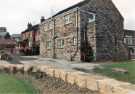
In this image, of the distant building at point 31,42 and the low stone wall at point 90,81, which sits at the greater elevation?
the distant building at point 31,42

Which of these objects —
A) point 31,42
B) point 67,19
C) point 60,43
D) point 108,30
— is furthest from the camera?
point 31,42

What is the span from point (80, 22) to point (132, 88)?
79.7ft

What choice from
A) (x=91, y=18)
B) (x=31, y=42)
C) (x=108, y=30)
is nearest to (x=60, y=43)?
(x=91, y=18)

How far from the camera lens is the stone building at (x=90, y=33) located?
99.0 ft

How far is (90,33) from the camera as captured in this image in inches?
1204

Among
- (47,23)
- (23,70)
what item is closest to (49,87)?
(23,70)

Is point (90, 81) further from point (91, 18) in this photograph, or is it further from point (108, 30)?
point (108, 30)

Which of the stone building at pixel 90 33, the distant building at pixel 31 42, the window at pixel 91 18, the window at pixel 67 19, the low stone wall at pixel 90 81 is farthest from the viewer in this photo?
the distant building at pixel 31 42

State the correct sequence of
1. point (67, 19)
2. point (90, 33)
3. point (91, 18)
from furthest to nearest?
point (67, 19), point (91, 18), point (90, 33)

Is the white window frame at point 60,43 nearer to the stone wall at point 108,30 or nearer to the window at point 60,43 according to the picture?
the window at point 60,43

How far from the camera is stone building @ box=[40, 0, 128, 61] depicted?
1188 inches

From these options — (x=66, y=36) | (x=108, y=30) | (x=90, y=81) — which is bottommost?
(x=90, y=81)

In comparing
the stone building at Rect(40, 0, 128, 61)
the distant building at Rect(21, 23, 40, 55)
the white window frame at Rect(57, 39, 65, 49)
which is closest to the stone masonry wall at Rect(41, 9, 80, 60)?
the stone building at Rect(40, 0, 128, 61)

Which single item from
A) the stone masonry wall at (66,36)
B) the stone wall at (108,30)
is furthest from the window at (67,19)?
the stone wall at (108,30)
